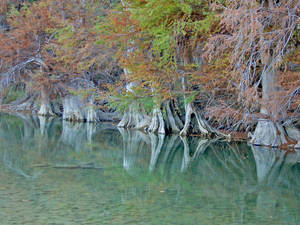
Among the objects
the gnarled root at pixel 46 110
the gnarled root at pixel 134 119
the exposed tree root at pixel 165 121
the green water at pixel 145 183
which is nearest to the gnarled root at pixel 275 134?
the green water at pixel 145 183

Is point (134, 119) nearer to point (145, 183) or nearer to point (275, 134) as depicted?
point (275, 134)

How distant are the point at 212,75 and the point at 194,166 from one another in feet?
11.0

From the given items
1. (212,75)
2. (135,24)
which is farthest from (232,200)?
(135,24)

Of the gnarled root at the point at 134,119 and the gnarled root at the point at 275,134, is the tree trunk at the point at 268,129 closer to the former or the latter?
the gnarled root at the point at 275,134

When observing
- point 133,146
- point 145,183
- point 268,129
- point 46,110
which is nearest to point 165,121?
point 133,146

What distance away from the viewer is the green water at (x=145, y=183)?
207 inches

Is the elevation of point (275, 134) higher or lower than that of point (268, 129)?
lower

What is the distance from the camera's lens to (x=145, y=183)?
23.9ft

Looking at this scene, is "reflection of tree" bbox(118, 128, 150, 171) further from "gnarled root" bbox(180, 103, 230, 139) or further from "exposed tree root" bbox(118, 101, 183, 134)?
"gnarled root" bbox(180, 103, 230, 139)

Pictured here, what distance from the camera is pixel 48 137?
13.8 m

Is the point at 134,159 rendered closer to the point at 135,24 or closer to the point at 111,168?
the point at 111,168

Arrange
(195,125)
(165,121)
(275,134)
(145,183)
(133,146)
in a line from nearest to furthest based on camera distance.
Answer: (145,183) < (275,134) < (133,146) < (195,125) < (165,121)

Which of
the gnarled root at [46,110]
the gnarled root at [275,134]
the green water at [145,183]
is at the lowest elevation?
the green water at [145,183]

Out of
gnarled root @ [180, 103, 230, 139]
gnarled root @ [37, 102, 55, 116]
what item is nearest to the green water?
gnarled root @ [180, 103, 230, 139]
